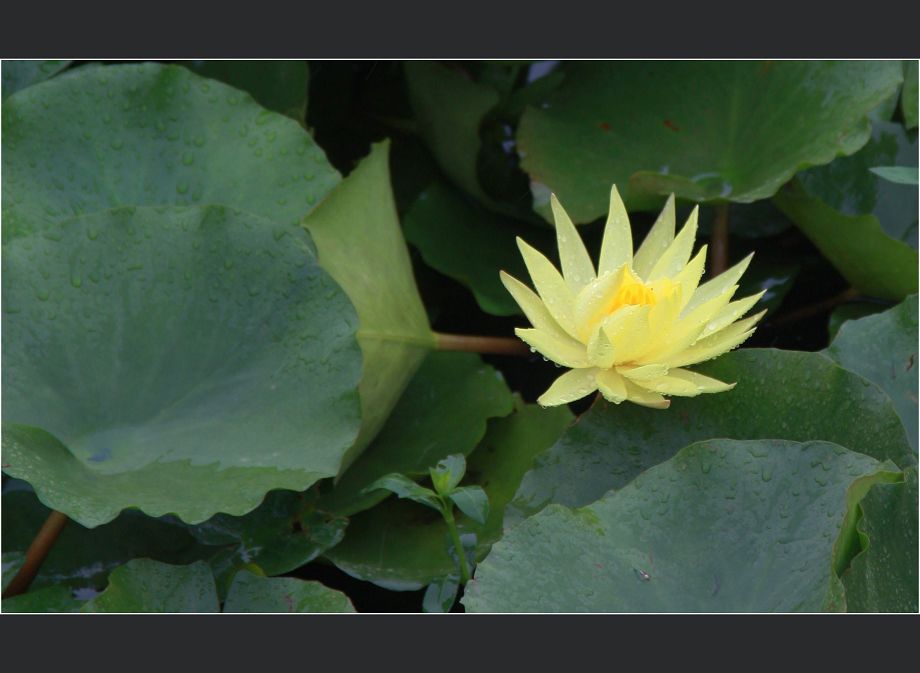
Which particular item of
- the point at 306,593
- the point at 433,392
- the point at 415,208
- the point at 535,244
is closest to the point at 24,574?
the point at 306,593

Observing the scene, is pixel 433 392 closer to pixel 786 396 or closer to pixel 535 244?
pixel 535 244

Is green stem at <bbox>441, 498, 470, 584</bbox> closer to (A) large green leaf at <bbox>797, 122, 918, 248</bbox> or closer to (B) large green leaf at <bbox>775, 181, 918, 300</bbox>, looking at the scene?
(B) large green leaf at <bbox>775, 181, 918, 300</bbox>

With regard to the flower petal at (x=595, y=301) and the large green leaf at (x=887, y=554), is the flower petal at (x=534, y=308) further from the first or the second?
the large green leaf at (x=887, y=554)

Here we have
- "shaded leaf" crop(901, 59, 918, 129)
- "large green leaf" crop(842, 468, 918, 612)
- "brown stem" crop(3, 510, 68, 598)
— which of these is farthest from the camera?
"shaded leaf" crop(901, 59, 918, 129)

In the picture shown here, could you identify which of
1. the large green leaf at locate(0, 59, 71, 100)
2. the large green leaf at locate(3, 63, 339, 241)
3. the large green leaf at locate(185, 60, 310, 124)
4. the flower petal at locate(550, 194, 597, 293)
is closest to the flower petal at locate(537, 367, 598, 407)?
the flower petal at locate(550, 194, 597, 293)

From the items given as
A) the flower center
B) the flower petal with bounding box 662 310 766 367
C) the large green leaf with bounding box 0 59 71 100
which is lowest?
the flower petal with bounding box 662 310 766 367

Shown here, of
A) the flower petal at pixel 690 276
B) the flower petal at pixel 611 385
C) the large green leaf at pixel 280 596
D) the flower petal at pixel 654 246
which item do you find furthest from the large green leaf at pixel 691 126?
the large green leaf at pixel 280 596

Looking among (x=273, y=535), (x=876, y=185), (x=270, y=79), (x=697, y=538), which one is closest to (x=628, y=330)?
(x=697, y=538)
